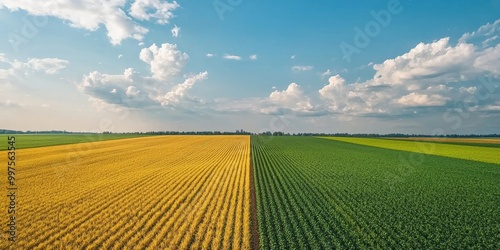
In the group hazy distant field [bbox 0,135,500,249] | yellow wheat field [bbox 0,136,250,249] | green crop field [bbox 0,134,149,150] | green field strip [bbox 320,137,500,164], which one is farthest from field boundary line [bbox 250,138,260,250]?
green crop field [bbox 0,134,149,150]

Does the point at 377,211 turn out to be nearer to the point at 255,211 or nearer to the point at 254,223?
the point at 255,211

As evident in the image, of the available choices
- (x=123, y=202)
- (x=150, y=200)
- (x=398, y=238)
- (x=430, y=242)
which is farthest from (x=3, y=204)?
(x=430, y=242)

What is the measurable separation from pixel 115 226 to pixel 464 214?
1635 centimetres

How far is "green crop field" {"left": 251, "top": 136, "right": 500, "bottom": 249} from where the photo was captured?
1075 cm

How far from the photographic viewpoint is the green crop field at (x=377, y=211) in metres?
10.8

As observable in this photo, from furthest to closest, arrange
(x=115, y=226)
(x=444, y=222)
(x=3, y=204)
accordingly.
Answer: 1. (x=3, y=204)
2. (x=444, y=222)
3. (x=115, y=226)

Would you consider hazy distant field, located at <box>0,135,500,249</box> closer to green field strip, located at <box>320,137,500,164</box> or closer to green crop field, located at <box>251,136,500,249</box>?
green crop field, located at <box>251,136,500,249</box>

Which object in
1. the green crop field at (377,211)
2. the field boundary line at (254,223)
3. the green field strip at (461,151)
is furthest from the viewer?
the green field strip at (461,151)

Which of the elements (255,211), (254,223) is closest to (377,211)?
(255,211)

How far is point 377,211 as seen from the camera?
47.6ft

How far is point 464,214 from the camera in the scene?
46.3 ft

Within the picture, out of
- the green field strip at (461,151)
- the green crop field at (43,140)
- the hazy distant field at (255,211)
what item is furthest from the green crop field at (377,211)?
the green crop field at (43,140)

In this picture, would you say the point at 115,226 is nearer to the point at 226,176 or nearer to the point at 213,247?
the point at 213,247

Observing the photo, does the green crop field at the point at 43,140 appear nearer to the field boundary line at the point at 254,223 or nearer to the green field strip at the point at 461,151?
the field boundary line at the point at 254,223
